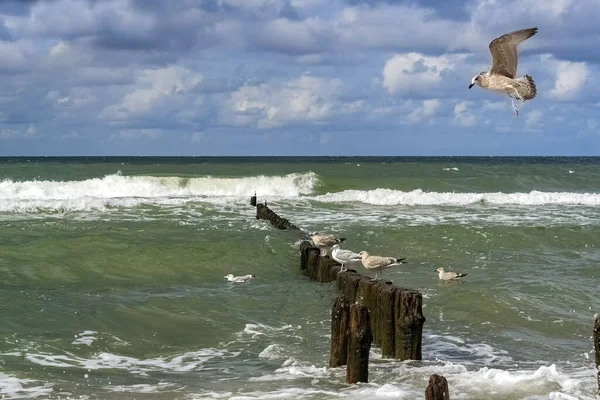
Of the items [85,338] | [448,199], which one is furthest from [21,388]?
[448,199]

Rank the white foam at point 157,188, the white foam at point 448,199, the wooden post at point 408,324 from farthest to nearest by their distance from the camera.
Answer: the white foam at point 157,188 → the white foam at point 448,199 → the wooden post at point 408,324

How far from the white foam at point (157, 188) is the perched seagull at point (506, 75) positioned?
64.1 ft

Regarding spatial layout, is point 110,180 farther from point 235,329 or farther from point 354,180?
point 235,329

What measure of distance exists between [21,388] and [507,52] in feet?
22.5

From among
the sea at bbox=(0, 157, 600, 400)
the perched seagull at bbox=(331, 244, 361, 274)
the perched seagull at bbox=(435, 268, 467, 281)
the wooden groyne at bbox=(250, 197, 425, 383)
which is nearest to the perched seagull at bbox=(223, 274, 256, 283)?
the sea at bbox=(0, 157, 600, 400)

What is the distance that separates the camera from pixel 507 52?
10438mm

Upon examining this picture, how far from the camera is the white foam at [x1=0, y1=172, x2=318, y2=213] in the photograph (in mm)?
33188

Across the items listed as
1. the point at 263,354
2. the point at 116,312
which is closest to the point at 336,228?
the point at 116,312

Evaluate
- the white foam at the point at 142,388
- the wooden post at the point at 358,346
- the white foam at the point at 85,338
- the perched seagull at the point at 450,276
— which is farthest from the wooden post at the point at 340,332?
the perched seagull at the point at 450,276

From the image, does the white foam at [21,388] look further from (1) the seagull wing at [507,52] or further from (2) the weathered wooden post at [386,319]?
(1) the seagull wing at [507,52]

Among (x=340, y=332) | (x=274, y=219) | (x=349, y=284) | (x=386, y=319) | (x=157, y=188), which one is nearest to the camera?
(x=340, y=332)

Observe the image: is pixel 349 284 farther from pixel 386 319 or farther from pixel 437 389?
pixel 437 389

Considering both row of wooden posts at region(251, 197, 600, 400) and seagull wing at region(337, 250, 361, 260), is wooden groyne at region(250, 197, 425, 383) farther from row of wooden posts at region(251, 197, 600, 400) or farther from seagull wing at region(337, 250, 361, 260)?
seagull wing at region(337, 250, 361, 260)

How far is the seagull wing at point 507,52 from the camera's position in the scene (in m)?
10.1
